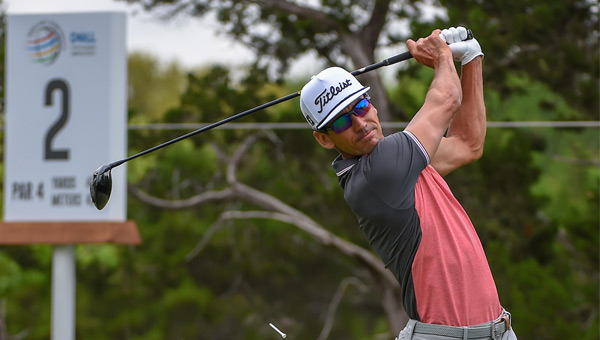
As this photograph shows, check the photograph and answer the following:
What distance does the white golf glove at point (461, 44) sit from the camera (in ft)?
10.7

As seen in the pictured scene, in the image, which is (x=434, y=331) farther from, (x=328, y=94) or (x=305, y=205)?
(x=305, y=205)

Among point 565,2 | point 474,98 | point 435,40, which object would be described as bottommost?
point 565,2

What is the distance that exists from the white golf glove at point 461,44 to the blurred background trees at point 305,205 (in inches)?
309

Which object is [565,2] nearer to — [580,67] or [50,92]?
[580,67]

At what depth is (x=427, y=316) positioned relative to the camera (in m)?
3.04

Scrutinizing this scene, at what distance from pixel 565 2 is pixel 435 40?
9439 millimetres

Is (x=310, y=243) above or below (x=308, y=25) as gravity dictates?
below

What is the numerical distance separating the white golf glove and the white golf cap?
41 cm

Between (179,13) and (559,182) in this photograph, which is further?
(559,182)

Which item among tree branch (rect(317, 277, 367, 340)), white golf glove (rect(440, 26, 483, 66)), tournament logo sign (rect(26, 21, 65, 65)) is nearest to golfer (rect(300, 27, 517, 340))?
white golf glove (rect(440, 26, 483, 66))

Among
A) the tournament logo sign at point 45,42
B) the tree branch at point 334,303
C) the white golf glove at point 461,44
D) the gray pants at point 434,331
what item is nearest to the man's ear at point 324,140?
the white golf glove at point 461,44

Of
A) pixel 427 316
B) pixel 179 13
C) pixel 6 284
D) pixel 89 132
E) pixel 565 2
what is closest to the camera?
pixel 427 316

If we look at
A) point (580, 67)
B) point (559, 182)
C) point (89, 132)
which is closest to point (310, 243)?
point (580, 67)

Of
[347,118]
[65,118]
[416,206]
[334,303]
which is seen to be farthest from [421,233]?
[334,303]
